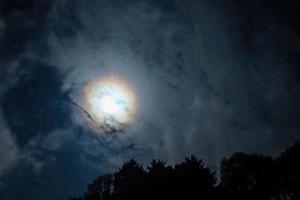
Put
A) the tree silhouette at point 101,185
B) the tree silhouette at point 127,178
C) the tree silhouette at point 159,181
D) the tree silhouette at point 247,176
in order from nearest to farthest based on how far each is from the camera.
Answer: the tree silhouette at point 159,181, the tree silhouette at point 127,178, the tree silhouette at point 247,176, the tree silhouette at point 101,185

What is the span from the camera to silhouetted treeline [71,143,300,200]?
35281 mm

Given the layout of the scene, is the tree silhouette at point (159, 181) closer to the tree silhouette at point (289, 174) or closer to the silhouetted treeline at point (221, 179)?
the silhouetted treeline at point (221, 179)

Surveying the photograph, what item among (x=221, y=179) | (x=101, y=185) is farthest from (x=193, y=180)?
(x=101, y=185)

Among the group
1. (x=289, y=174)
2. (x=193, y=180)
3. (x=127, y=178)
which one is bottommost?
(x=193, y=180)

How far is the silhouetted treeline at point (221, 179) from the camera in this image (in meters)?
35.3

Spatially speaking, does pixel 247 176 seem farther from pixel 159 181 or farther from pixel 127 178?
pixel 127 178

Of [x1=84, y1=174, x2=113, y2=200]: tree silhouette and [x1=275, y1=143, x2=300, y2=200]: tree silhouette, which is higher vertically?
[x1=84, y1=174, x2=113, y2=200]: tree silhouette

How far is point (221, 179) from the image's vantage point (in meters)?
48.3

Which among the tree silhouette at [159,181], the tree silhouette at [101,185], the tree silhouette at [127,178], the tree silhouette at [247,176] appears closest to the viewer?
the tree silhouette at [159,181]

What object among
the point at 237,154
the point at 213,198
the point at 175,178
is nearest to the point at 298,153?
the point at 237,154

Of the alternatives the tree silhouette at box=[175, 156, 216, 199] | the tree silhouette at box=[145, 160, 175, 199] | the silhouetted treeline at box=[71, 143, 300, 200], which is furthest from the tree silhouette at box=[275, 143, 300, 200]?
the tree silhouette at box=[145, 160, 175, 199]

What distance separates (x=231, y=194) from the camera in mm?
44812

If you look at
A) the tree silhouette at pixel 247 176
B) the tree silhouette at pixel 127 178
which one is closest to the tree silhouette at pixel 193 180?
the tree silhouette at pixel 127 178

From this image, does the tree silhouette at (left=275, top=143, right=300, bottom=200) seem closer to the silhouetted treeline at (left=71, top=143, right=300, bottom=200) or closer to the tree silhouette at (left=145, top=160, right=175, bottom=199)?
the silhouetted treeline at (left=71, top=143, right=300, bottom=200)
